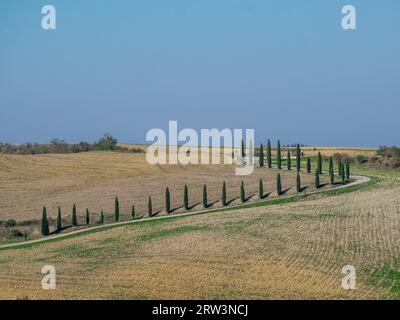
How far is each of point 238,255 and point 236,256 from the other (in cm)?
43

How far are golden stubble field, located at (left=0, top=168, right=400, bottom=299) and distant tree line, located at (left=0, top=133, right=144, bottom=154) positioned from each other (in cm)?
6144

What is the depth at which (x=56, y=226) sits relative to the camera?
252 feet

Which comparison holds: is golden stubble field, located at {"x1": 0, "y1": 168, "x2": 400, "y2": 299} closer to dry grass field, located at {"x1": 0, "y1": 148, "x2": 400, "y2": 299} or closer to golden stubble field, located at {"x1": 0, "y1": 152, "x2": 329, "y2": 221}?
dry grass field, located at {"x1": 0, "y1": 148, "x2": 400, "y2": 299}

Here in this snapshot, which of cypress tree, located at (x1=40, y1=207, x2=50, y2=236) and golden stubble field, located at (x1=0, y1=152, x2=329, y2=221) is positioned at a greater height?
golden stubble field, located at (x1=0, y1=152, x2=329, y2=221)

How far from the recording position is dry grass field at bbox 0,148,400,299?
36688 millimetres

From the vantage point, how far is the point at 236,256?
48.3 metres

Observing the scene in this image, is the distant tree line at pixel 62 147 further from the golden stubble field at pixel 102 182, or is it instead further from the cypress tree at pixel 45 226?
the cypress tree at pixel 45 226

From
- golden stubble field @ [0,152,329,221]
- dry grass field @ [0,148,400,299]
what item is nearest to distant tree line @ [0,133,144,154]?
golden stubble field @ [0,152,329,221]

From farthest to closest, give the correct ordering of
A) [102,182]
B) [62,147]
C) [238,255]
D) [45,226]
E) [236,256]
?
[62,147], [102,182], [45,226], [238,255], [236,256]

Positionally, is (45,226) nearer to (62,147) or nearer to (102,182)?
(102,182)

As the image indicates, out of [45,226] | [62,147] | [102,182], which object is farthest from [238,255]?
[62,147]
